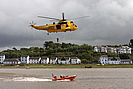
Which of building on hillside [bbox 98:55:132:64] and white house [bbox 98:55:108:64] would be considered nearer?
building on hillside [bbox 98:55:132:64]

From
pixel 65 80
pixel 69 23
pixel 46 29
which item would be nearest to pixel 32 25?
pixel 46 29

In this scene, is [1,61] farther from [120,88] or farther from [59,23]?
[120,88]

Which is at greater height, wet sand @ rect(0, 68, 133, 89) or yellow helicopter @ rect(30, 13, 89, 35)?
yellow helicopter @ rect(30, 13, 89, 35)

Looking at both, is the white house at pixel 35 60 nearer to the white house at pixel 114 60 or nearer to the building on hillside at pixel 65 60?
the building on hillside at pixel 65 60

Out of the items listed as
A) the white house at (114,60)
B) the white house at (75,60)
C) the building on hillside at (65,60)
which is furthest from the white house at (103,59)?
the building on hillside at (65,60)

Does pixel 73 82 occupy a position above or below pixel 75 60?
below

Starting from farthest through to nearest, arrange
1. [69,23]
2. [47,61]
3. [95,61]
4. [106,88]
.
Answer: [47,61]
[95,61]
[69,23]
[106,88]

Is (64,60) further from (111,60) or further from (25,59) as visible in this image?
(111,60)

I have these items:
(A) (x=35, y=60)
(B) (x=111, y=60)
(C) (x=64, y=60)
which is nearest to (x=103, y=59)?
(B) (x=111, y=60)

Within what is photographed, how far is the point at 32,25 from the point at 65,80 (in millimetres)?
16275

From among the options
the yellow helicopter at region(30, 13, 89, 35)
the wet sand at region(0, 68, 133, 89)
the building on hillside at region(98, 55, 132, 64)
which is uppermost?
the yellow helicopter at region(30, 13, 89, 35)

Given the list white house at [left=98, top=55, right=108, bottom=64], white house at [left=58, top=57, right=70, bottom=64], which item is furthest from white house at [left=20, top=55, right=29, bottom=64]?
white house at [left=98, top=55, right=108, bottom=64]

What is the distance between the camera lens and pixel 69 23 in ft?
162

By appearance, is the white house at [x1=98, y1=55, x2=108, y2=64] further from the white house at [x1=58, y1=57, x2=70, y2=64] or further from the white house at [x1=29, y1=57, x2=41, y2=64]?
the white house at [x1=29, y1=57, x2=41, y2=64]
